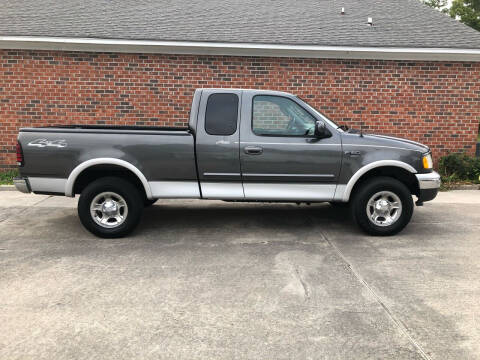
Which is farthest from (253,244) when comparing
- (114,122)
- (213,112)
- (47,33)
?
(47,33)

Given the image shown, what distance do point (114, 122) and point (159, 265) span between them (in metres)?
5.92

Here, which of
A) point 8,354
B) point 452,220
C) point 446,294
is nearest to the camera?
point 8,354

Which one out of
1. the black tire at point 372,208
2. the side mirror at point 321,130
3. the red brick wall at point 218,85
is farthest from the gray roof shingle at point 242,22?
the black tire at point 372,208

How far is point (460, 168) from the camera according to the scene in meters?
9.20

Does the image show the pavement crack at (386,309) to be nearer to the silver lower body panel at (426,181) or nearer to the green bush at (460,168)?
the silver lower body panel at (426,181)

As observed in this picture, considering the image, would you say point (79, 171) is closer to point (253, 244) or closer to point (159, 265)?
point (159, 265)

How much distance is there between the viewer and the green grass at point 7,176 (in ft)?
28.9

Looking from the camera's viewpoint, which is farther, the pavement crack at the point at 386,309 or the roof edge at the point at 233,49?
the roof edge at the point at 233,49

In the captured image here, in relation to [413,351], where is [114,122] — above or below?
above

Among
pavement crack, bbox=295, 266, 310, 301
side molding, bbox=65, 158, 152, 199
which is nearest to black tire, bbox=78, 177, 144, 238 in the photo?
side molding, bbox=65, 158, 152, 199

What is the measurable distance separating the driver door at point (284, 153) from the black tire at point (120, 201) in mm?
1462

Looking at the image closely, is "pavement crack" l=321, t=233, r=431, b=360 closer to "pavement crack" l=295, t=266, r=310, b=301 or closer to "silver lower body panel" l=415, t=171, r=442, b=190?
"pavement crack" l=295, t=266, r=310, b=301

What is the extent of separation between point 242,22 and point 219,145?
20.2ft

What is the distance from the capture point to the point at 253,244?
5.13m
